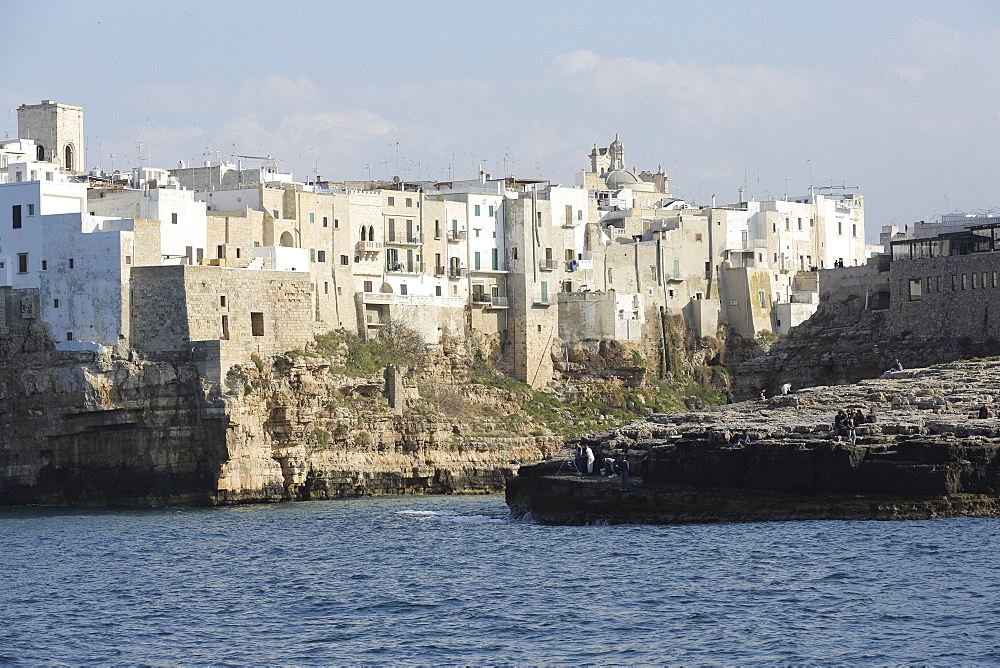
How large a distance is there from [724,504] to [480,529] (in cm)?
873

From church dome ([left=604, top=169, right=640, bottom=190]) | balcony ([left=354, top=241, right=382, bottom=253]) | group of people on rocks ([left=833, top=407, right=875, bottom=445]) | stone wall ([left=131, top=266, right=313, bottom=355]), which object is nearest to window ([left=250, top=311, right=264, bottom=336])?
stone wall ([left=131, top=266, right=313, bottom=355])

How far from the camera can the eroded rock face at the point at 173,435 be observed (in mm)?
73875

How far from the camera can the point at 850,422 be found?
5484 centimetres

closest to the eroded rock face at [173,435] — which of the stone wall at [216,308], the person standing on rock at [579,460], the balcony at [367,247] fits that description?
the stone wall at [216,308]

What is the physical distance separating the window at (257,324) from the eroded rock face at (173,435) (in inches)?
50.0

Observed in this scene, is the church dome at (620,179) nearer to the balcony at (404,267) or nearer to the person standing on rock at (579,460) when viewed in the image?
the balcony at (404,267)

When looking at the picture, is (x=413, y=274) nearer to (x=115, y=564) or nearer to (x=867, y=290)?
(x=867, y=290)

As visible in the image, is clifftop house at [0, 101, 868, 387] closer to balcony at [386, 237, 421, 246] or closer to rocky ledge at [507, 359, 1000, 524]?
balcony at [386, 237, 421, 246]

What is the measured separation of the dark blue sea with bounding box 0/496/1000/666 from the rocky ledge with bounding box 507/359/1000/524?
74cm

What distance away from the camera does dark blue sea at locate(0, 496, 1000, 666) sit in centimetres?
3844

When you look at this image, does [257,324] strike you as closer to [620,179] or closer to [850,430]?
[850,430]

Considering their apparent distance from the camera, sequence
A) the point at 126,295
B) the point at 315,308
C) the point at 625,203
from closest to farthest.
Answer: the point at 126,295 → the point at 315,308 → the point at 625,203

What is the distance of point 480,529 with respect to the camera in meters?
60.3

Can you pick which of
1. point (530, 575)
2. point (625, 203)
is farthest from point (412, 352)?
point (530, 575)
